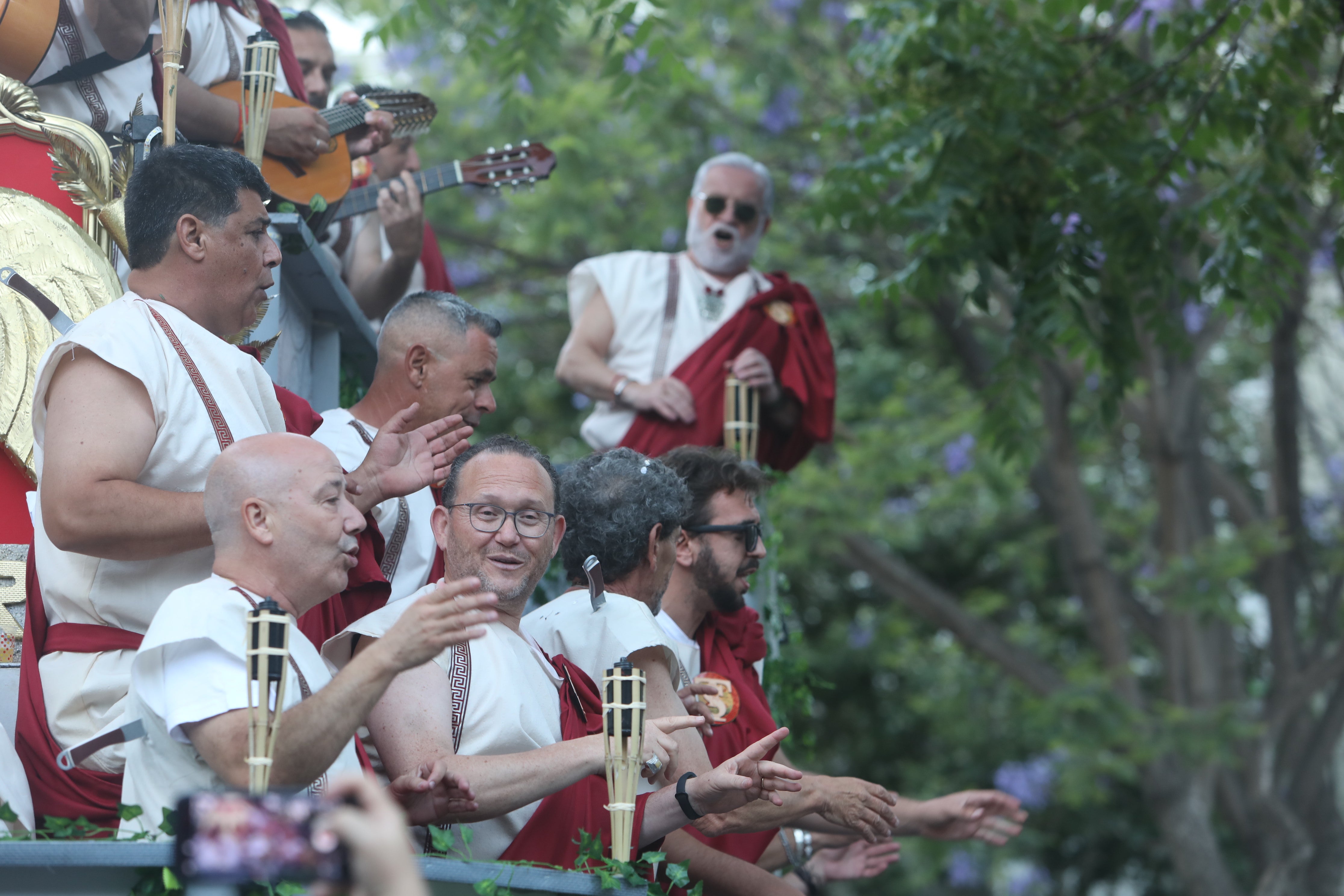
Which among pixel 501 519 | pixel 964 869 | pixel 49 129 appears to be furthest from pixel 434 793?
pixel 964 869

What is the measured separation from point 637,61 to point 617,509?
5.36m

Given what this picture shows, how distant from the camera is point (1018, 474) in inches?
303

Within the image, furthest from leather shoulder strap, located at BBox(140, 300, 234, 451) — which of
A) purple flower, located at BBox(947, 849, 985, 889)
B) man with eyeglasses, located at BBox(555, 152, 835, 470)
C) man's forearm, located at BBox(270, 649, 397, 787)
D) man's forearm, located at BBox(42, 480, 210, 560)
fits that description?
purple flower, located at BBox(947, 849, 985, 889)

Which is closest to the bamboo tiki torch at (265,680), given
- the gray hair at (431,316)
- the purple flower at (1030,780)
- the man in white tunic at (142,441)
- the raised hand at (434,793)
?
the man in white tunic at (142,441)

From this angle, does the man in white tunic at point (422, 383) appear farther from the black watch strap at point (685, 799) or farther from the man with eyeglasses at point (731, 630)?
the black watch strap at point (685, 799)

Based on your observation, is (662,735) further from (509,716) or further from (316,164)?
(316,164)

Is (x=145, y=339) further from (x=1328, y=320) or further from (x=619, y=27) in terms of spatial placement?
(x=1328, y=320)

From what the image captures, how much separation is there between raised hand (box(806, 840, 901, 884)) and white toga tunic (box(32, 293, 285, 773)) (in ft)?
10.1

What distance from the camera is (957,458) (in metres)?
11.8

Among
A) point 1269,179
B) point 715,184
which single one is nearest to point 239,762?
point 715,184

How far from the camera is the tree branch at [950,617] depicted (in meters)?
11.2

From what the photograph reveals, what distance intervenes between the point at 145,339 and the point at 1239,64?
481cm

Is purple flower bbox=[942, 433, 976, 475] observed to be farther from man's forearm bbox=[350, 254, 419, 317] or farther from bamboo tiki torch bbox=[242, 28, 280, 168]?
bamboo tiki torch bbox=[242, 28, 280, 168]

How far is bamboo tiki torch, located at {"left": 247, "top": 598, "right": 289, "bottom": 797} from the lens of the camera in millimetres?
2510
